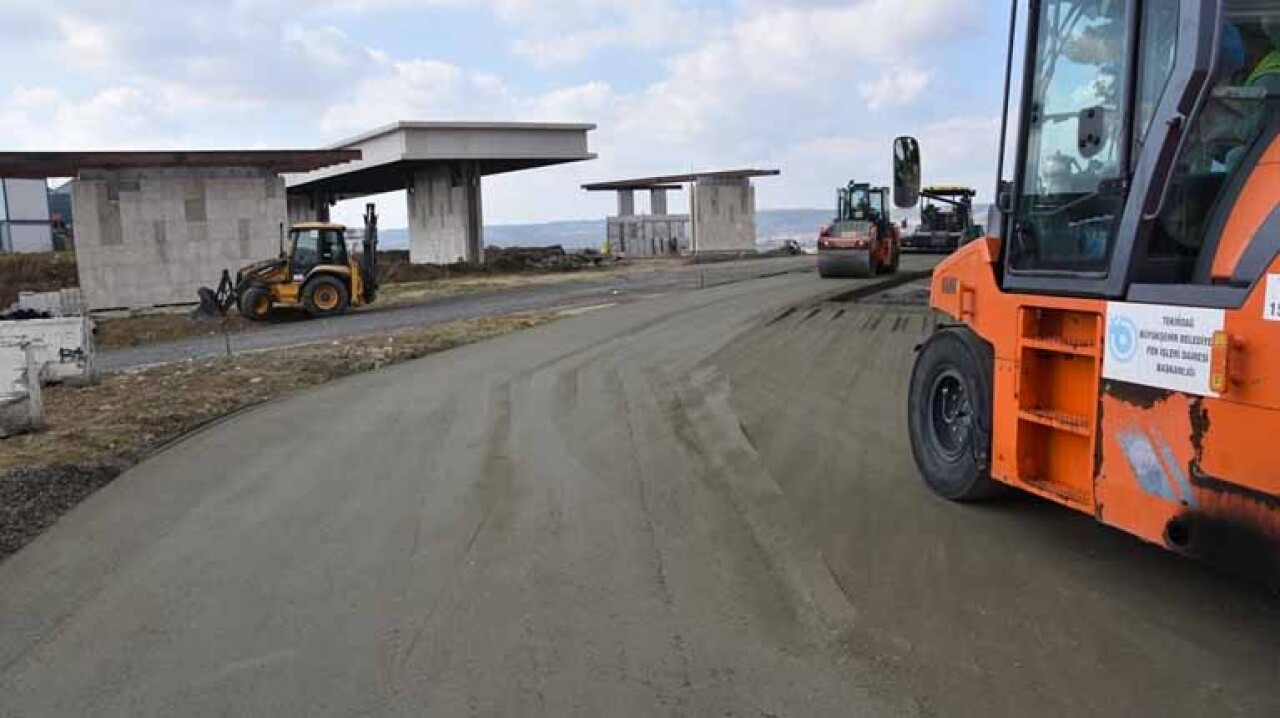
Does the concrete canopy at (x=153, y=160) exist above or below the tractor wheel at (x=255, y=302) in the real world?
above

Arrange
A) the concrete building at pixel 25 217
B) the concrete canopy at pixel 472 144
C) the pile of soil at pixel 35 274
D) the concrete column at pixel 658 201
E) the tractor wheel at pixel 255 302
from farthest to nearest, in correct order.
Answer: the concrete column at pixel 658 201 → the concrete building at pixel 25 217 → the concrete canopy at pixel 472 144 → the pile of soil at pixel 35 274 → the tractor wheel at pixel 255 302

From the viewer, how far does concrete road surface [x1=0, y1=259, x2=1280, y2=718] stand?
12.6ft

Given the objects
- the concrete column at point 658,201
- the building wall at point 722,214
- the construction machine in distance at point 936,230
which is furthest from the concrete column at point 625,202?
the construction machine in distance at point 936,230

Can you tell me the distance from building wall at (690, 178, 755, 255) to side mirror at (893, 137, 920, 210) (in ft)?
136

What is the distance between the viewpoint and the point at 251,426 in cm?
966

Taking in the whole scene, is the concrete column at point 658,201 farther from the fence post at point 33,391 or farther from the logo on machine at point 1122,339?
the logo on machine at point 1122,339

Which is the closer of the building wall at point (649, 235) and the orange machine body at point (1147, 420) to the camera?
the orange machine body at point (1147, 420)

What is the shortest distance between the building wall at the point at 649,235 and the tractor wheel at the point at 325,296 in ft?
102

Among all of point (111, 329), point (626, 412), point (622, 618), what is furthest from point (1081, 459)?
point (111, 329)

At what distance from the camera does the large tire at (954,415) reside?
570 centimetres

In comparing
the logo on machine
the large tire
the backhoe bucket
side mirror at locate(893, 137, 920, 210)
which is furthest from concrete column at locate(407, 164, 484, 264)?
the logo on machine

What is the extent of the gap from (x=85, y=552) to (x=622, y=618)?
11.3 ft

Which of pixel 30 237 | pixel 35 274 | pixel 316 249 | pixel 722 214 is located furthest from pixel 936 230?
pixel 30 237

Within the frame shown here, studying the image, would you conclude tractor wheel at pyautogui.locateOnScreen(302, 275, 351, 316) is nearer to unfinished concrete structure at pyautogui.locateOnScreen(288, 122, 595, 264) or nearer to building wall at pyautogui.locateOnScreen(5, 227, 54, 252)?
unfinished concrete structure at pyautogui.locateOnScreen(288, 122, 595, 264)
